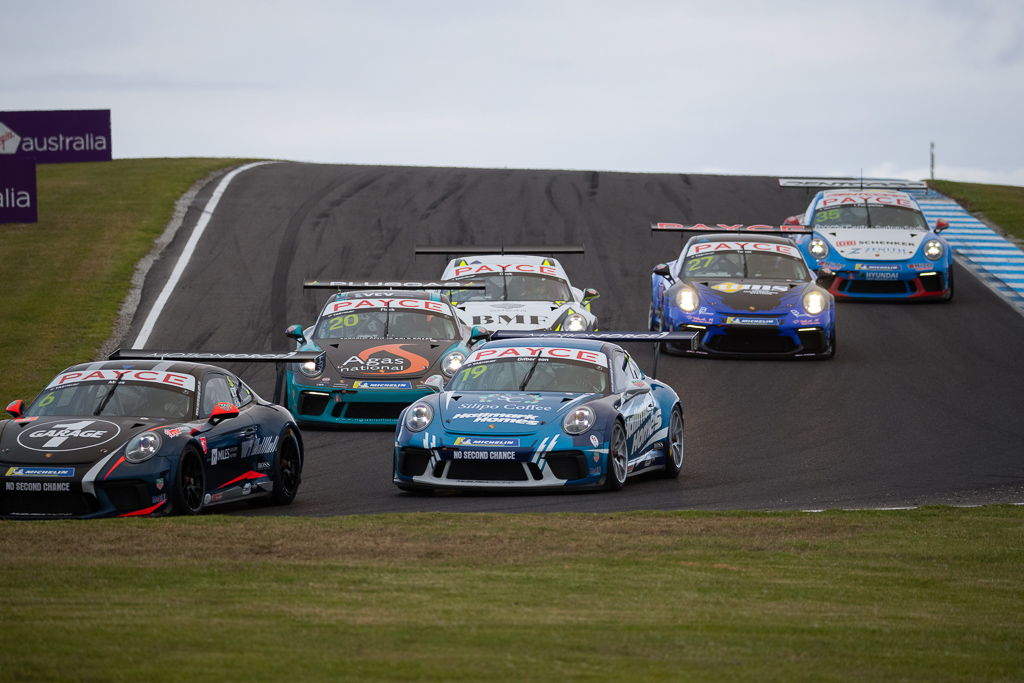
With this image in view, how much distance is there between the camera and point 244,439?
42.6ft

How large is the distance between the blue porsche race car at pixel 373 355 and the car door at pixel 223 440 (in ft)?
12.6


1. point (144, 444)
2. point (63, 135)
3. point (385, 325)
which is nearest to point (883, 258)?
point (385, 325)

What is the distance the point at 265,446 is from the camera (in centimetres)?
Answer: 1319

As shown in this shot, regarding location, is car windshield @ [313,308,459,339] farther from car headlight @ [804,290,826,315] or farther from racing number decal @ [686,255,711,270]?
car headlight @ [804,290,826,315]

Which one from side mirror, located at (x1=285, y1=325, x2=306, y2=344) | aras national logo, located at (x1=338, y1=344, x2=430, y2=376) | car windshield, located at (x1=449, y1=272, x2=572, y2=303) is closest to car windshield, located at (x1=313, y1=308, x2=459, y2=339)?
side mirror, located at (x1=285, y1=325, x2=306, y2=344)

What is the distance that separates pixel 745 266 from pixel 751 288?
832 millimetres

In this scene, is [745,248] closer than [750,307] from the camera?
No

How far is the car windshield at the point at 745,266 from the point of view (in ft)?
72.9

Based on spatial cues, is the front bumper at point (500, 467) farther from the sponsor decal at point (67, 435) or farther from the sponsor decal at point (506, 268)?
the sponsor decal at point (506, 268)

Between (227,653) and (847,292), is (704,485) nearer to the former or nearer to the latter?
(227,653)

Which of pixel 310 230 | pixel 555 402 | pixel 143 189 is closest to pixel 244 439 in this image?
pixel 555 402

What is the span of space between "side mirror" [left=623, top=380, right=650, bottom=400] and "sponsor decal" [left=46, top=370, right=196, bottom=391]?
369 cm

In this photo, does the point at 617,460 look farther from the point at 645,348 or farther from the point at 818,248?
the point at 818,248

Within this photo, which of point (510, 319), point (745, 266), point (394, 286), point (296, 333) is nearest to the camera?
point (296, 333)
